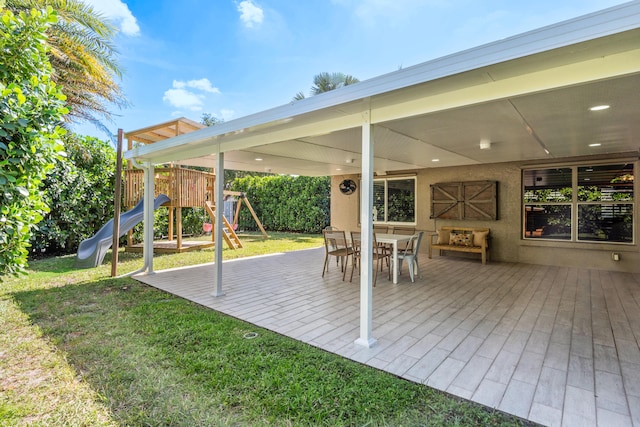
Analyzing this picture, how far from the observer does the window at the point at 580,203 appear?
21.0 ft

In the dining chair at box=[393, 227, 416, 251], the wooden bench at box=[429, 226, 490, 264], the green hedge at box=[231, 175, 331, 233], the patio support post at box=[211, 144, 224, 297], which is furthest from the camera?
the green hedge at box=[231, 175, 331, 233]

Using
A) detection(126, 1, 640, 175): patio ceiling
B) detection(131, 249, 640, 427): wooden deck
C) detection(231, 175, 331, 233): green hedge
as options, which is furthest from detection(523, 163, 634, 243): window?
detection(231, 175, 331, 233): green hedge

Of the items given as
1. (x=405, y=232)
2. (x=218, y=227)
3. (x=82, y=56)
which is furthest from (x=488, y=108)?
(x=82, y=56)

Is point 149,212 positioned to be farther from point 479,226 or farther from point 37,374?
point 479,226

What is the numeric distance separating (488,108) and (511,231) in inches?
213

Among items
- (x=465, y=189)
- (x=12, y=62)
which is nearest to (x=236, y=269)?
(x=12, y=62)

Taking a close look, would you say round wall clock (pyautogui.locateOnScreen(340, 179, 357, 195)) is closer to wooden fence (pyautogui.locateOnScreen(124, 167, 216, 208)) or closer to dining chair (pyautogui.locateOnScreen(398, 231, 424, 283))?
wooden fence (pyautogui.locateOnScreen(124, 167, 216, 208))

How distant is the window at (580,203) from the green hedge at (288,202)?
765cm

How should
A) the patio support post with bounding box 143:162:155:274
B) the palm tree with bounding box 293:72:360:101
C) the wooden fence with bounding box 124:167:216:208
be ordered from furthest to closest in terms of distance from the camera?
the palm tree with bounding box 293:72:360:101, the wooden fence with bounding box 124:167:216:208, the patio support post with bounding box 143:162:155:274

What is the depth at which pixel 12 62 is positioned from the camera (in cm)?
216

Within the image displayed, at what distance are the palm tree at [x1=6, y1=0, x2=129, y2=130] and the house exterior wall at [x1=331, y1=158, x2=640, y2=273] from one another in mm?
8355

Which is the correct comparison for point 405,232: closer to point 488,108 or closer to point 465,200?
point 465,200

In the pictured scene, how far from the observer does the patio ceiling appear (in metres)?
1.92

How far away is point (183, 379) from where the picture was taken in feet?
8.13
